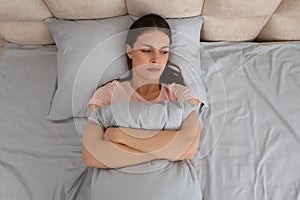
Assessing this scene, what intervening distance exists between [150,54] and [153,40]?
2.0 inches

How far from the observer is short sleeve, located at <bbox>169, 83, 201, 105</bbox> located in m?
1.12

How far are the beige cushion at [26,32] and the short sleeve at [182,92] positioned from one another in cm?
65

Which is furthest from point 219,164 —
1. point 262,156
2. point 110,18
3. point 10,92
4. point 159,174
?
point 10,92

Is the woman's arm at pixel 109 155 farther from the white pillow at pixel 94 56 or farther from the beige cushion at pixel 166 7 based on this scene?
the beige cushion at pixel 166 7

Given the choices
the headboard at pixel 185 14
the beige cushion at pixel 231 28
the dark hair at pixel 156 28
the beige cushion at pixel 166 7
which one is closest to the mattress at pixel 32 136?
the headboard at pixel 185 14

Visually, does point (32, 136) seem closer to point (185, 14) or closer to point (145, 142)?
point (145, 142)

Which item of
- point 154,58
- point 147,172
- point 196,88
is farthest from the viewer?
point 196,88

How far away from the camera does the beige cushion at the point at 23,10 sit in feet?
4.13

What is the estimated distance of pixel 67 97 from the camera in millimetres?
1199

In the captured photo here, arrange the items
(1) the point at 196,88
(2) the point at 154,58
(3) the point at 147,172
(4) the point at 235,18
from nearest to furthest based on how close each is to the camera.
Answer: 1. (3) the point at 147,172
2. (2) the point at 154,58
3. (1) the point at 196,88
4. (4) the point at 235,18

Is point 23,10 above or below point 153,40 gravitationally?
above

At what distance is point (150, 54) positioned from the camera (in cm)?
110

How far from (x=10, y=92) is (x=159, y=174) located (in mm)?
744

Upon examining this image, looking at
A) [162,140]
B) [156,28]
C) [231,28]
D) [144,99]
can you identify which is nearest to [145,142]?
[162,140]
